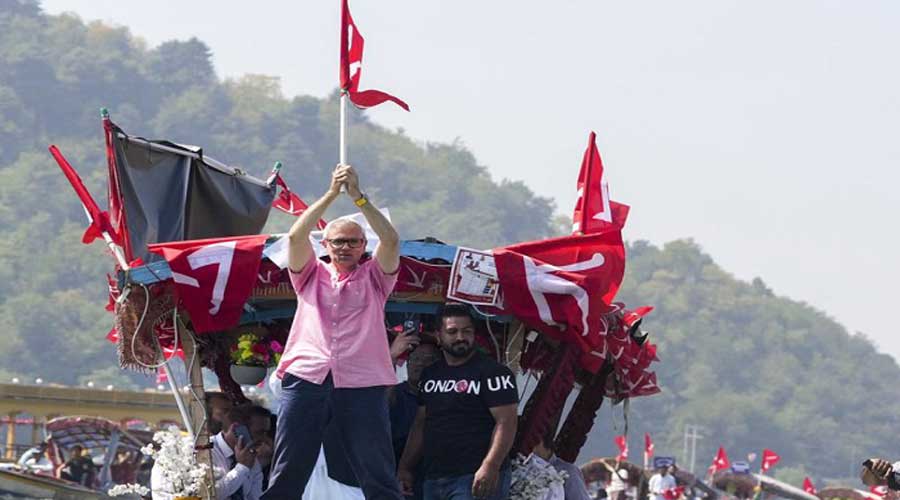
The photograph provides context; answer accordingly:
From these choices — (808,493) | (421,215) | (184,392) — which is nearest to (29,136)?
(421,215)

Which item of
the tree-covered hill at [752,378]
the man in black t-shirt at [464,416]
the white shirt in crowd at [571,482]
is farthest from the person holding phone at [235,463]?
the tree-covered hill at [752,378]

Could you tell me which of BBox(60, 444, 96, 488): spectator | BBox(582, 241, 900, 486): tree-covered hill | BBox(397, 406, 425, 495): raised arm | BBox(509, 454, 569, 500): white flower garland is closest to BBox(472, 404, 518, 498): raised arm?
BBox(397, 406, 425, 495): raised arm

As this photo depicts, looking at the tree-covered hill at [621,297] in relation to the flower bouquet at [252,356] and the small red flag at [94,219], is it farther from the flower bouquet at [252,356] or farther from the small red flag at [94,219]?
the small red flag at [94,219]

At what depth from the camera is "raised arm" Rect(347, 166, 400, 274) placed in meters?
10.5

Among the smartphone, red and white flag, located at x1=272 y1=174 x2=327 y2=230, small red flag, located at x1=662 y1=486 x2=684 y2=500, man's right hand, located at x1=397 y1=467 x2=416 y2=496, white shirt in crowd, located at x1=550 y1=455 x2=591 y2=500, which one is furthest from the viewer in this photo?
small red flag, located at x1=662 y1=486 x2=684 y2=500

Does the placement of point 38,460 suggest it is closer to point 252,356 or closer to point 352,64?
point 252,356

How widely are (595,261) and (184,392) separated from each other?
10.5ft

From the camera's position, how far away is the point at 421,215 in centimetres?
18575

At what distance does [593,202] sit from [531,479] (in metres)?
2.13

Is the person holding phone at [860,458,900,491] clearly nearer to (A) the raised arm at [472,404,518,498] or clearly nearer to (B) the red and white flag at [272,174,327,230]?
(A) the raised arm at [472,404,518,498]

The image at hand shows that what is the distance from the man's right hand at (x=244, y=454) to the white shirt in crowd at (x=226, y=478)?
3cm

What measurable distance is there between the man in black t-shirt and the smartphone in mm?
1401

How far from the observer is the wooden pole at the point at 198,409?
41.8 ft

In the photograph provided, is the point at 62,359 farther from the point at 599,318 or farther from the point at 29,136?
the point at 599,318
